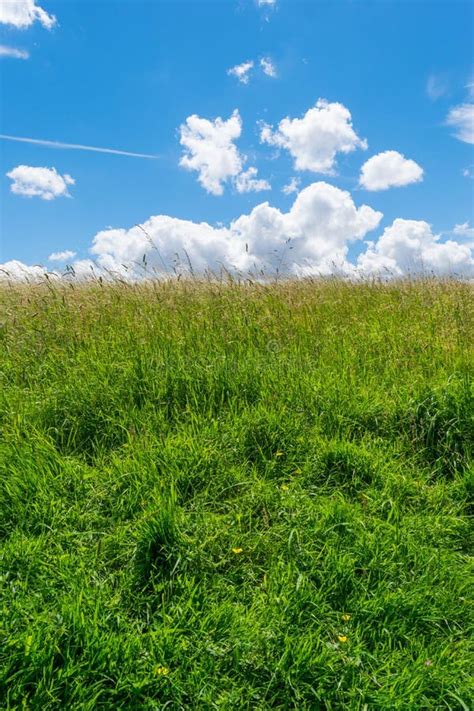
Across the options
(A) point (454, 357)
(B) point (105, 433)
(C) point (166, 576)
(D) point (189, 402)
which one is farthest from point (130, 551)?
(A) point (454, 357)

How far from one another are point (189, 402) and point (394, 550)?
6.57 ft

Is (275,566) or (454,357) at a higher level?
(454,357)

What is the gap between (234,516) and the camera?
2.94m

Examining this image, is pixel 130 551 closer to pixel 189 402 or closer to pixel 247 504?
pixel 247 504

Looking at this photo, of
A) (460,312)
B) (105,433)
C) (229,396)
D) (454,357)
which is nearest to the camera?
(105,433)

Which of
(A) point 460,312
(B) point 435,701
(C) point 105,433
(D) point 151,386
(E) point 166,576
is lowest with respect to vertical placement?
(B) point 435,701

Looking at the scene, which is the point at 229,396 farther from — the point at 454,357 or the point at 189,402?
the point at 454,357

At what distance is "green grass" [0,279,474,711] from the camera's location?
206cm

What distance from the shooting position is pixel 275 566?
2572 mm

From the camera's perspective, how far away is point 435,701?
2.02 metres

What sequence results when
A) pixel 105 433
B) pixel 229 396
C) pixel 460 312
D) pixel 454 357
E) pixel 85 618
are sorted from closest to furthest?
1. pixel 85 618
2. pixel 105 433
3. pixel 229 396
4. pixel 454 357
5. pixel 460 312

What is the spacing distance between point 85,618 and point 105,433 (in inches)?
67.6

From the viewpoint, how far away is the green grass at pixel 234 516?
2.06 metres

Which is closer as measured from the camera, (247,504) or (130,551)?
(130,551)
